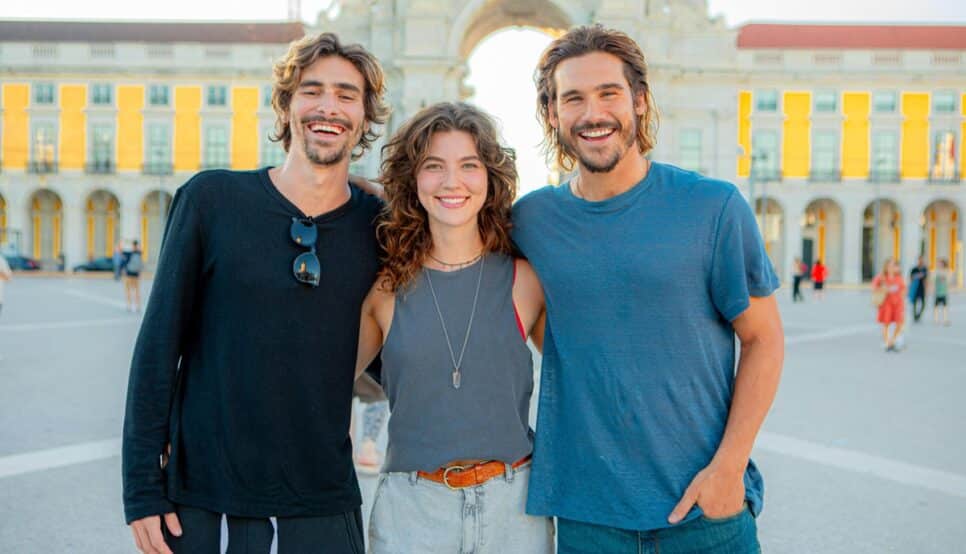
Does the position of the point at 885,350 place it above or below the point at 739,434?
below

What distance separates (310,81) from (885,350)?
11.1 metres

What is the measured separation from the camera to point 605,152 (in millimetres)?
2125

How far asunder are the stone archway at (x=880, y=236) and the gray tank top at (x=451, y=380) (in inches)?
1587

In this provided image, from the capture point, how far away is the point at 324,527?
2.11m

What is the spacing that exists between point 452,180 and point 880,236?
138ft

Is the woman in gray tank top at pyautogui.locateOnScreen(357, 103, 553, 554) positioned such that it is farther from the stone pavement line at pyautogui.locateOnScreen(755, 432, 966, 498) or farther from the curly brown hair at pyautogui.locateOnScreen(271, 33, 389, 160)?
the stone pavement line at pyautogui.locateOnScreen(755, 432, 966, 498)

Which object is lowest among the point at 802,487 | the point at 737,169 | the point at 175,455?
the point at 802,487

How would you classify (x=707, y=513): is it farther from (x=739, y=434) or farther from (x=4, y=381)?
(x=4, y=381)

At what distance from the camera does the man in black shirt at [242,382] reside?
2.04 meters

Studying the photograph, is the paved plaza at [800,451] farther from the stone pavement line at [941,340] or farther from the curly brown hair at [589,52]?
the stone pavement line at [941,340]

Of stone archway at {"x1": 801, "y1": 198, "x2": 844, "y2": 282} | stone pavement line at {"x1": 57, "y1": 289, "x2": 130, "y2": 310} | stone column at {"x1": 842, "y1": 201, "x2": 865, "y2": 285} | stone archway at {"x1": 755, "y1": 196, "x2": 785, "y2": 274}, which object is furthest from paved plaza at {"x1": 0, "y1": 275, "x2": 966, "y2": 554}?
stone archway at {"x1": 801, "y1": 198, "x2": 844, "y2": 282}

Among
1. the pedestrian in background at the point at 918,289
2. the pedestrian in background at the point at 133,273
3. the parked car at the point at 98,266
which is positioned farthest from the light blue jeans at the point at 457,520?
the parked car at the point at 98,266

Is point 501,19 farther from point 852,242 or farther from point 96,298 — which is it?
point 96,298

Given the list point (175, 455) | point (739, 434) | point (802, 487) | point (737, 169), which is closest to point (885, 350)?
point (802, 487)
